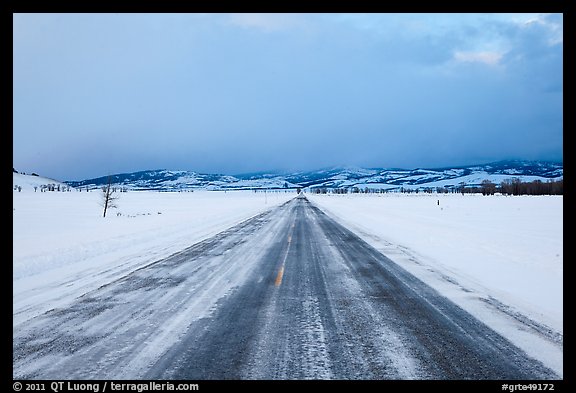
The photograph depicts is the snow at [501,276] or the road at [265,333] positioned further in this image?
the snow at [501,276]

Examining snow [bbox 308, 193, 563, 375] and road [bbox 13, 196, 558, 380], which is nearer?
road [bbox 13, 196, 558, 380]

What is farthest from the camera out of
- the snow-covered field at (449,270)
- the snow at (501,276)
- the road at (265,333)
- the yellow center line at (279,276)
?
the yellow center line at (279,276)

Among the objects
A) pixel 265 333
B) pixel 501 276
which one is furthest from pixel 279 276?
pixel 501 276

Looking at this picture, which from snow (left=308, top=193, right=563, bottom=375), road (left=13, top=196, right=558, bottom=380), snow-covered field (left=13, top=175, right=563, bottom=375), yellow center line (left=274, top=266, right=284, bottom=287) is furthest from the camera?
yellow center line (left=274, top=266, right=284, bottom=287)

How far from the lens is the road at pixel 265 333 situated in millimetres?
4000

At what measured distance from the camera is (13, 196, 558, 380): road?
13.1 ft

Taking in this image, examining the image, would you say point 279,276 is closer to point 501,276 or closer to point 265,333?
point 265,333

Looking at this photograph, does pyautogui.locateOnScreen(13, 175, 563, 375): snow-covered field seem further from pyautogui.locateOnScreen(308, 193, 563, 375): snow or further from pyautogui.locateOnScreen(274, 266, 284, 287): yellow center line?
pyautogui.locateOnScreen(274, 266, 284, 287): yellow center line

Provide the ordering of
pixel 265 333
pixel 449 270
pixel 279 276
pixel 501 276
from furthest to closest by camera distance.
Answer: pixel 449 270, pixel 501 276, pixel 279 276, pixel 265 333

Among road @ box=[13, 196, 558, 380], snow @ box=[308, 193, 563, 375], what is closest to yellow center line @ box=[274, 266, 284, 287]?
road @ box=[13, 196, 558, 380]

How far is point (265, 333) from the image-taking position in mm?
5086

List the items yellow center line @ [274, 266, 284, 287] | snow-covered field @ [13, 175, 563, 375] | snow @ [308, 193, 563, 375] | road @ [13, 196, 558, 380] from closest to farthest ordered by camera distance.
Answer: road @ [13, 196, 558, 380]
snow @ [308, 193, 563, 375]
snow-covered field @ [13, 175, 563, 375]
yellow center line @ [274, 266, 284, 287]

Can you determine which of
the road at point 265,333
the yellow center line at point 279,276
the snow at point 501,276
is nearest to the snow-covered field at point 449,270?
the snow at point 501,276

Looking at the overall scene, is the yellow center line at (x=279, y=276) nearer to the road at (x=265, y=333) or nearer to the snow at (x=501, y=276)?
the road at (x=265, y=333)
